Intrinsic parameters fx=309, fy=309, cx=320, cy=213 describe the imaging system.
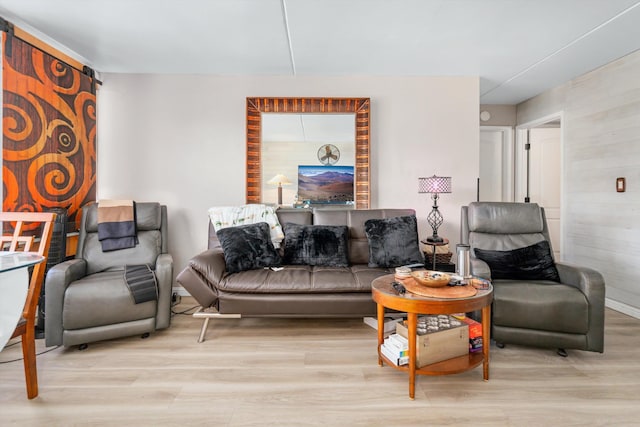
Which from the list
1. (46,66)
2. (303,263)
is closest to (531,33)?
(303,263)

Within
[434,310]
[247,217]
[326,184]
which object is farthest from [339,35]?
[434,310]

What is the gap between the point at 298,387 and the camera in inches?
68.1

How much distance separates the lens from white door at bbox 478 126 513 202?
4398 mm

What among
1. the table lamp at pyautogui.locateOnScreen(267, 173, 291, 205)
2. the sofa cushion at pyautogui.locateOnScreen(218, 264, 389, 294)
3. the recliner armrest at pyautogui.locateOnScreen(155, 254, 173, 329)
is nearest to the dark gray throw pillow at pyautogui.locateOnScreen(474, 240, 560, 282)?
the sofa cushion at pyautogui.locateOnScreen(218, 264, 389, 294)

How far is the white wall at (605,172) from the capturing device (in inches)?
111

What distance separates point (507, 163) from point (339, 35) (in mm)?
3206

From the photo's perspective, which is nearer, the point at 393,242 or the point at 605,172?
the point at 393,242

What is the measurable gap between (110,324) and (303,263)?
1477mm

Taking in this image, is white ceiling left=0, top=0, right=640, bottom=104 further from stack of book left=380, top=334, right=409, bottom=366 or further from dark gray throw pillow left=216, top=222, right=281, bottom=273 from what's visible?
stack of book left=380, top=334, right=409, bottom=366

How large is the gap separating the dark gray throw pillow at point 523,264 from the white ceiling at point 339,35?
175 cm

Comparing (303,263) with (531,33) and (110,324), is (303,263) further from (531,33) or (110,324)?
(531,33)

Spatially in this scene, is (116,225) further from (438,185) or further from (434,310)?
(438,185)

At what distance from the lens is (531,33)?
2.47m

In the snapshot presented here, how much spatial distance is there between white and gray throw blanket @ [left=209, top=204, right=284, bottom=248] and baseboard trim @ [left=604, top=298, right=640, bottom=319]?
126 inches
